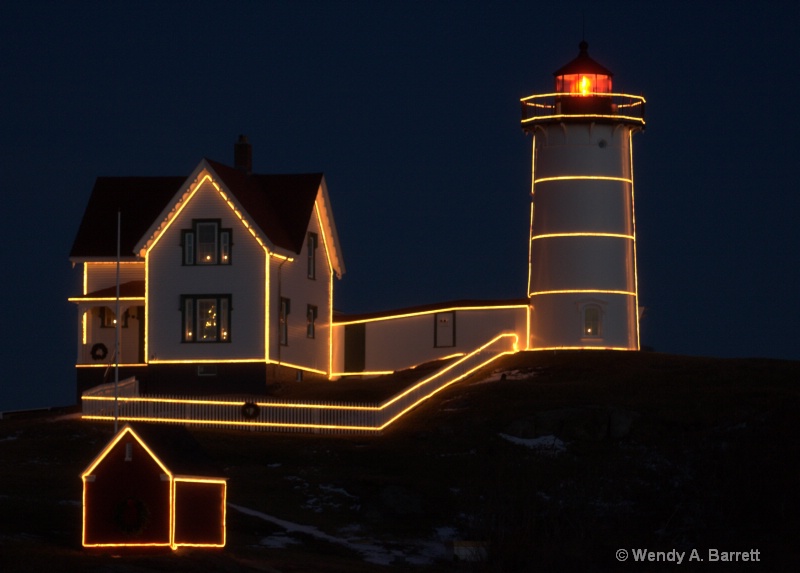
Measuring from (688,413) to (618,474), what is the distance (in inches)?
192

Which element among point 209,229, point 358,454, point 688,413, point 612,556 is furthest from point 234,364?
point 612,556

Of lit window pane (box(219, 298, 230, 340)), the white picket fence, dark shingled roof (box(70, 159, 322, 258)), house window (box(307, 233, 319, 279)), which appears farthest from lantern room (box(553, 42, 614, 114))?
the white picket fence

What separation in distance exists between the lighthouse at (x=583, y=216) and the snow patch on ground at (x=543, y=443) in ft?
43.3

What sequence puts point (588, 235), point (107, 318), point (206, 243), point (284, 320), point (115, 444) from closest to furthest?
point (115, 444) → point (206, 243) → point (284, 320) → point (107, 318) → point (588, 235)

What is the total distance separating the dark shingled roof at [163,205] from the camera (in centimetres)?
6744

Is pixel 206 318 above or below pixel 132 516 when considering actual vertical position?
above

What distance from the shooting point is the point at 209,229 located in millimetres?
65812

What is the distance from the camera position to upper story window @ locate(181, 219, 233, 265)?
216ft

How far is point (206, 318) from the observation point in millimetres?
65562

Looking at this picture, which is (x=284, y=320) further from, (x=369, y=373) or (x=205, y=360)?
(x=369, y=373)

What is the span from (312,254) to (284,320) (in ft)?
13.7

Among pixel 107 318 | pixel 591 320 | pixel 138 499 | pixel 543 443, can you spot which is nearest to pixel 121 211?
pixel 107 318

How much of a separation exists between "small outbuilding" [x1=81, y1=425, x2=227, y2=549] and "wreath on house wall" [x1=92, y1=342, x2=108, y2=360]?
2433 cm

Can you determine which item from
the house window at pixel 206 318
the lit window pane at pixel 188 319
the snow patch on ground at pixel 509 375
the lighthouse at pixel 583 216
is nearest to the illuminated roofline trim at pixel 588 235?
the lighthouse at pixel 583 216
